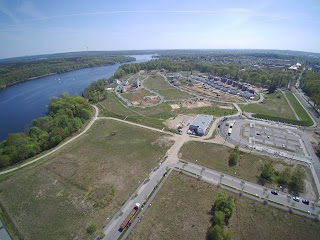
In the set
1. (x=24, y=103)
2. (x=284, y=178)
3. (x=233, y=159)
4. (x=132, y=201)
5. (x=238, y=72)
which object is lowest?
(x=24, y=103)

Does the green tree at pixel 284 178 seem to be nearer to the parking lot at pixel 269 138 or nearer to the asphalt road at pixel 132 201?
the parking lot at pixel 269 138

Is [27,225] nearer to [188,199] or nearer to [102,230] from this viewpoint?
[102,230]

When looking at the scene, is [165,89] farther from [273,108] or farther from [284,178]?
[284,178]

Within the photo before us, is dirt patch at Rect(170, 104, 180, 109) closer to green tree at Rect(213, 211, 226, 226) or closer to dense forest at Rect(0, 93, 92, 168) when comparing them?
dense forest at Rect(0, 93, 92, 168)

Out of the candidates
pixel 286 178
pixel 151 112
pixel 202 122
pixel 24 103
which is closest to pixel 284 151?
pixel 286 178

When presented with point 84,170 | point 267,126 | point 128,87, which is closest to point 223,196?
point 84,170

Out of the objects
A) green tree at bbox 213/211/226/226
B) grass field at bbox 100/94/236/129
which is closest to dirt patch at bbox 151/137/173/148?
grass field at bbox 100/94/236/129

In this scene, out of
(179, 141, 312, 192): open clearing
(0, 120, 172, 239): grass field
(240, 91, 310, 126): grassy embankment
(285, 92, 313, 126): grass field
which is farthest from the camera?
(285, 92, 313, 126): grass field
